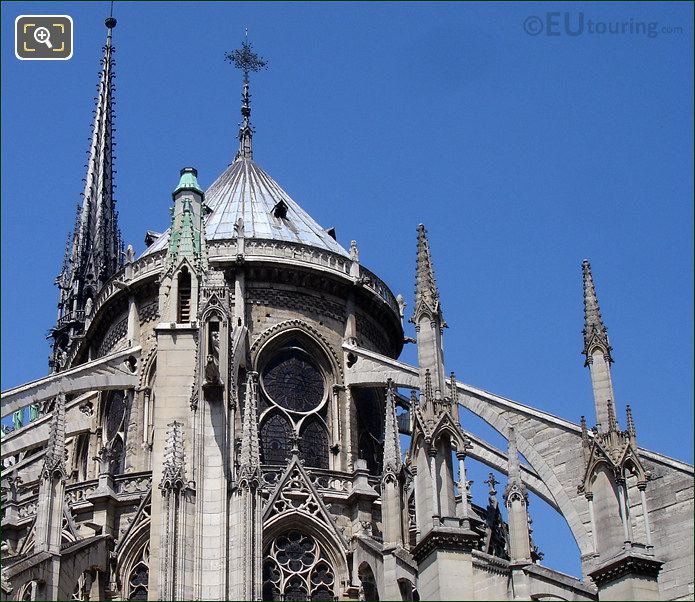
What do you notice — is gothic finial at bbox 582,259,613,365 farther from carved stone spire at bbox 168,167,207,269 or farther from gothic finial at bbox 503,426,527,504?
Answer: carved stone spire at bbox 168,167,207,269

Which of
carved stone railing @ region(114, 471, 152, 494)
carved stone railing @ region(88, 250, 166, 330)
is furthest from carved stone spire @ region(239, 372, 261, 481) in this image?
carved stone railing @ region(88, 250, 166, 330)

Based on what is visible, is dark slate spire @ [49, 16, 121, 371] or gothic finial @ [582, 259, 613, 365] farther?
dark slate spire @ [49, 16, 121, 371]

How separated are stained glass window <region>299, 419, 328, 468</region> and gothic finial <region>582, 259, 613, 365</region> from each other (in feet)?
40.9

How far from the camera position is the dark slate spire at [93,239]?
64.1 m

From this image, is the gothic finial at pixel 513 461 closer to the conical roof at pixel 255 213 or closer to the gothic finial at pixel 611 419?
the gothic finial at pixel 611 419

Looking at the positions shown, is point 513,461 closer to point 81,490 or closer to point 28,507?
point 81,490

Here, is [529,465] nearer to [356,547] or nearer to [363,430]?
[356,547]

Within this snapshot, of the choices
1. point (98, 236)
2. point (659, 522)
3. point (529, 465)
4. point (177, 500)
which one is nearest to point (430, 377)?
point (177, 500)

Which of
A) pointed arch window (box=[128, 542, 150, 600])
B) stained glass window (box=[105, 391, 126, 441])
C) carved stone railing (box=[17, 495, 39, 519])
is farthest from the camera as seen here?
stained glass window (box=[105, 391, 126, 441])

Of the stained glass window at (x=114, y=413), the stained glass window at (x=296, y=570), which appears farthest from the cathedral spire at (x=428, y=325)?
the stained glass window at (x=114, y=413)

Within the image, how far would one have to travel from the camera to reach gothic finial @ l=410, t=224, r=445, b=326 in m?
25.9

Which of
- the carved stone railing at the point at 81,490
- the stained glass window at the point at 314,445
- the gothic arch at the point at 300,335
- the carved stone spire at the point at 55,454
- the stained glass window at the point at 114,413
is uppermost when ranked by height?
the gothic arch at the point at 300,335

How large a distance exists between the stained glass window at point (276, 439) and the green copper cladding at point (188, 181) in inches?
458

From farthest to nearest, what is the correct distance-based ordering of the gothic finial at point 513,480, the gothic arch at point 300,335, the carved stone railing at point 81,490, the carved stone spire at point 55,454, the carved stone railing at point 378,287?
the carved stone railing at point 378,287, the gothic arch at point 300,335, the carved stone railing at point 81,490, the carved stone spire at point 55,454, the gothic finial at point 513,480
